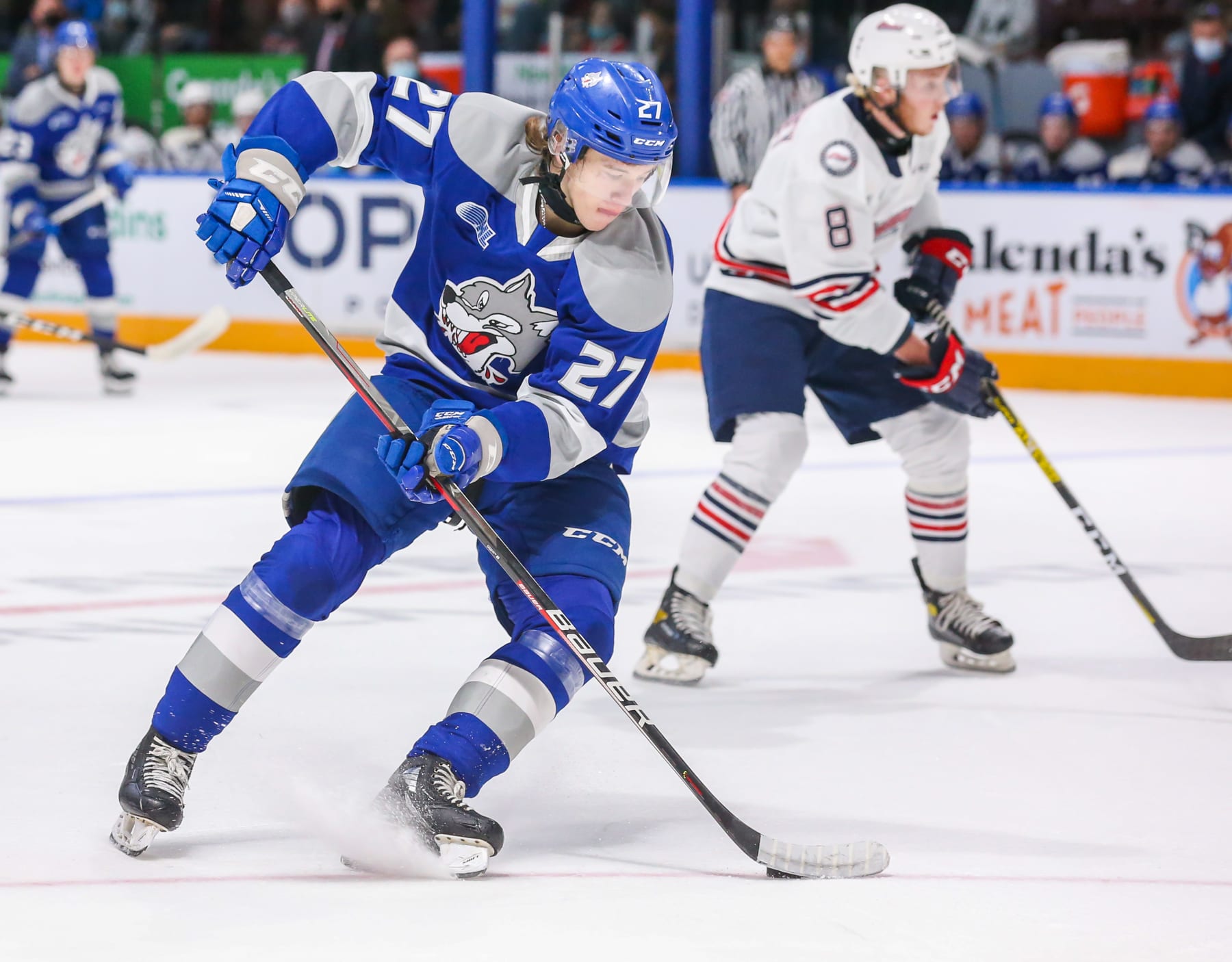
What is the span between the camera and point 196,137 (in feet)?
31.9

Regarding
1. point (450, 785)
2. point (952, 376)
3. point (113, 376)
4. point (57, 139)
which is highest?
point (952, 376)

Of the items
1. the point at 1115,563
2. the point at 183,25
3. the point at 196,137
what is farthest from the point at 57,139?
the point at 1115,563

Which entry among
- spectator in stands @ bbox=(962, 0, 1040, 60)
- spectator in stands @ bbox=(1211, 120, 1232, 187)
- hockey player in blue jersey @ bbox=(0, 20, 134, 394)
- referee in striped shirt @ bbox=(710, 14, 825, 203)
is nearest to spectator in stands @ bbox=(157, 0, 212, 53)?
hockey player in blue jersey @ bbox=(0, 20, 134, 394)

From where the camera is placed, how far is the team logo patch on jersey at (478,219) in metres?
2.42

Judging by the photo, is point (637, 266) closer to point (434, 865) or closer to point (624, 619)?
point (434, 865)

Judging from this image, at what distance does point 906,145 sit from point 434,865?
1.75 meters

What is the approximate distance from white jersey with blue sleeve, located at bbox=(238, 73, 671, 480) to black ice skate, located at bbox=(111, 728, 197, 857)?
55 centimetres

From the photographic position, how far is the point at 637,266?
2.38m

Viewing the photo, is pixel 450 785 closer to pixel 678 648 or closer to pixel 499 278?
pixel 499 278

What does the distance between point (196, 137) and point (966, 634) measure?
23.4ft

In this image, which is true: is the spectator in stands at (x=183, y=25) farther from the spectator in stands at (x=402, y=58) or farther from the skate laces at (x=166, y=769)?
the skate laces at (x=166, y=769)

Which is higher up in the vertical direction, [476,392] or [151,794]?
[476,392]

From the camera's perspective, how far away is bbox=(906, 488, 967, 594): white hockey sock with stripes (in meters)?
3.58

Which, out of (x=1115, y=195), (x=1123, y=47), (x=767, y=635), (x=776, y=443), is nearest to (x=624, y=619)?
(x=767, y=635)
